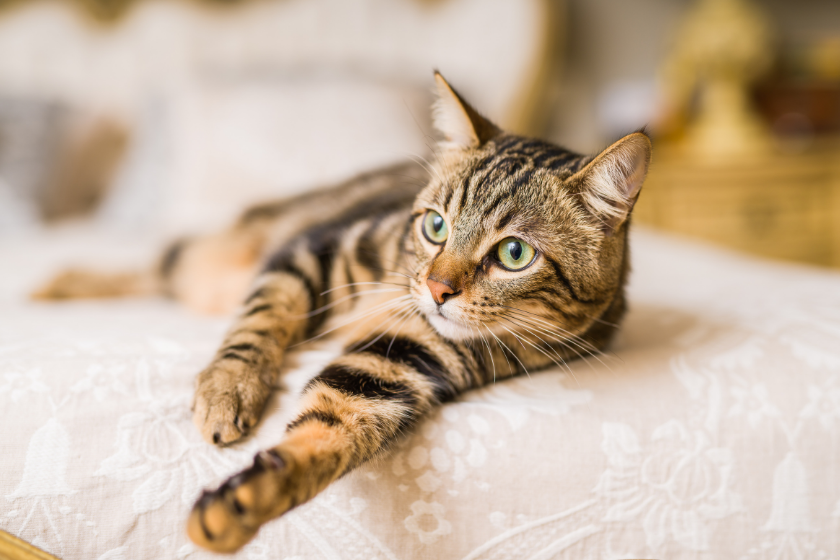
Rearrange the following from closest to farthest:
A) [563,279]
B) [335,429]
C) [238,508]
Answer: [238,508] → [335,429] → [563,279]

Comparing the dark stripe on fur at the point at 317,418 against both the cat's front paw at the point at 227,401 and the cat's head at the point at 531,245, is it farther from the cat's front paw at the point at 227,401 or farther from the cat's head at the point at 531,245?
the cat's head at the point at 531,245

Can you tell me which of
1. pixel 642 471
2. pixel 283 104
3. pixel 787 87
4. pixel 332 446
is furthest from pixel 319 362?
pixel 787 87

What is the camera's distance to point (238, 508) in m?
0.46

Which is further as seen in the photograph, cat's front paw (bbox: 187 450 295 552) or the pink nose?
the pink nose

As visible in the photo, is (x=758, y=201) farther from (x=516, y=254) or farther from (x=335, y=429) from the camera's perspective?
(x=335, y=429)

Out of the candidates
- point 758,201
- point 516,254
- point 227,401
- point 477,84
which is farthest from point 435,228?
point 758,201

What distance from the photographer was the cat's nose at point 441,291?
66 centimetres

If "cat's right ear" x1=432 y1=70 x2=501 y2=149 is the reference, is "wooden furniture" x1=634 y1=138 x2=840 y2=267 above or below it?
below

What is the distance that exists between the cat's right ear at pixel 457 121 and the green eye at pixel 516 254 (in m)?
0.21

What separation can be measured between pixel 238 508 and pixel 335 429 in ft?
0.49

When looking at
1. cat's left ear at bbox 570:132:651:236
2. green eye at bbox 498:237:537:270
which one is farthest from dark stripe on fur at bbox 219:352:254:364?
cat's left ear at bbox 570:132:651:236

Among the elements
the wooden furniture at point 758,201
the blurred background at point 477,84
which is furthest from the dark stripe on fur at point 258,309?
the wooden furniture at point 758,201

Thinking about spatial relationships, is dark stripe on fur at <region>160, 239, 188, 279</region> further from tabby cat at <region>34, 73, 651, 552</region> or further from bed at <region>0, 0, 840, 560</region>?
tabby cat at <region>34, 73, 651, 552</region>

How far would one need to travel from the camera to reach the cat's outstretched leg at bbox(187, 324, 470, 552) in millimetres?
463
